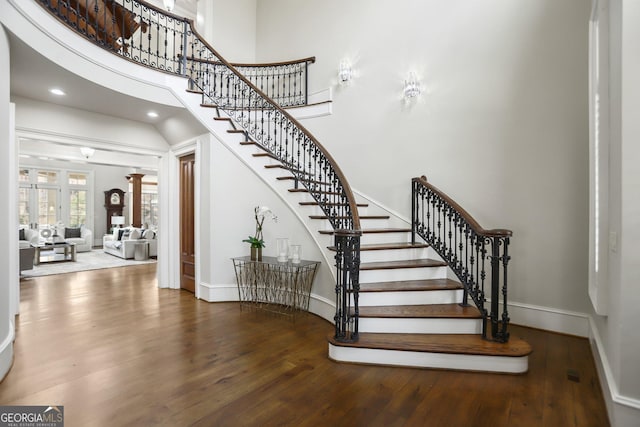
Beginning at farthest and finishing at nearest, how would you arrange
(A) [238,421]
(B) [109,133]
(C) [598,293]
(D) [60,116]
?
(B) [109,133] → (D) [60,116] → (C) [598,293] → (A) [238,421]

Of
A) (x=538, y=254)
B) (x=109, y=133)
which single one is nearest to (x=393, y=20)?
(x=538, y=254)

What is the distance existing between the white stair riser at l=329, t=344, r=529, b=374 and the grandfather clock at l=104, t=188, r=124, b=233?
489 inches

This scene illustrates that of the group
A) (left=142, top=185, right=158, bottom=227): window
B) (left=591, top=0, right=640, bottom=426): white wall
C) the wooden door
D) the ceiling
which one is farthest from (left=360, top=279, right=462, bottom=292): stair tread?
(left=142, top=185, right=158, bottom=227): window

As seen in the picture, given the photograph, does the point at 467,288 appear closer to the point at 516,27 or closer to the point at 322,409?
the point at 322,409

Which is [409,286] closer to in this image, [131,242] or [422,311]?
[422,311]

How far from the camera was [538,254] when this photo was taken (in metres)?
3.61

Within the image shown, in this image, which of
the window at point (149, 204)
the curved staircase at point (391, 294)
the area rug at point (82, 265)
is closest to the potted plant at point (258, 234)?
the curved staircase at point (391, 294)

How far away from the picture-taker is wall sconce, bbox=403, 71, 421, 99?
446cm

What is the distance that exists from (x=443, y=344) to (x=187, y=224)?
4315mm

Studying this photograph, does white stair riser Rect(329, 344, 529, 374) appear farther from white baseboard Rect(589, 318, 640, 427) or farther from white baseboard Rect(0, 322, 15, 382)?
white baseboard Rect(0, 322, 15, 382)

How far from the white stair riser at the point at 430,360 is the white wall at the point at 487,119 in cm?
141

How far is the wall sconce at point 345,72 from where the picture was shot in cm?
521

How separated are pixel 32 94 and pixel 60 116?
456mm

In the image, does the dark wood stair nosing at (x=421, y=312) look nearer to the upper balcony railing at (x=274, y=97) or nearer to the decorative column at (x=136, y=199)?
the upper balcony railing at (x=274, y=97)
